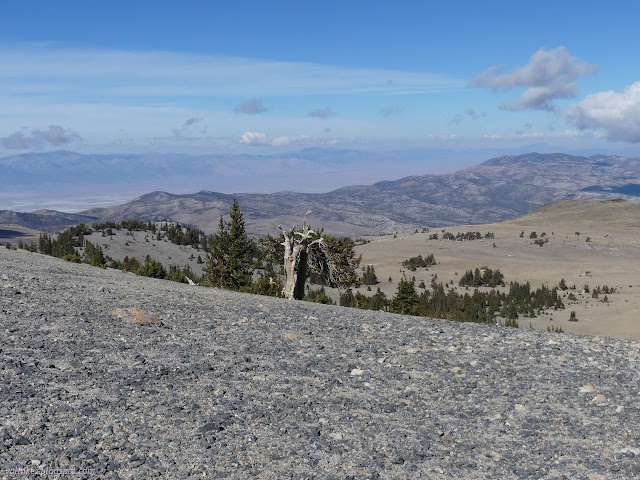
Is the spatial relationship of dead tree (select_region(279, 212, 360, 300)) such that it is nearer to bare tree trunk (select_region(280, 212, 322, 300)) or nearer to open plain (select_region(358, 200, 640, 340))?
bare tree trunk (select_region(280, 212, 322, 300))

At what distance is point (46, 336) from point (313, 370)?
604 cm

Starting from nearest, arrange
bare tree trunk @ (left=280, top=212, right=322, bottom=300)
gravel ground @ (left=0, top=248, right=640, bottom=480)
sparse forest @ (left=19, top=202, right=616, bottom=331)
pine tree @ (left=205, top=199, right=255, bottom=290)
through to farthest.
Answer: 1. gravel ground @ (left=0, top=248, right=640, bottom=480)
2. bare tree trunk @ (left=280, top=212, right=322, bottom=300)
3. sparse forest @ (left=19, top=202, right=616, bottom=331)
4. pine tree @ (left=205, top=199, right=255, bottom=290)

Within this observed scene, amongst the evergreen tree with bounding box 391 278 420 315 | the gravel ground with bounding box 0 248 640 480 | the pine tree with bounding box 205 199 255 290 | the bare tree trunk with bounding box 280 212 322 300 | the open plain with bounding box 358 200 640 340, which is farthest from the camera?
the open plain with bounding box 358 200 640 340

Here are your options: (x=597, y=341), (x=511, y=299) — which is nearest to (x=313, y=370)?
(x=597, y=341)

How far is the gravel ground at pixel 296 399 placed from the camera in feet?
22.2

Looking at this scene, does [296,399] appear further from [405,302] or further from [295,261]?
[405,302]

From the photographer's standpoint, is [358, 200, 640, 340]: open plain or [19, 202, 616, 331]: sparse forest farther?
[358, 200, 640, 340]: open plain

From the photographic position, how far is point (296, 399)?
8.94 meters

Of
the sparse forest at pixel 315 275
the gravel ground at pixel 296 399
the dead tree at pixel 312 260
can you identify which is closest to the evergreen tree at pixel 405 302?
Answer: the sparse forest at pixel 315 275

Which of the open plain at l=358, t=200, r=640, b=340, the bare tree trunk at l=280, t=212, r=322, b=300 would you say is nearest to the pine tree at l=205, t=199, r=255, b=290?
the bare tree trunk at l=280, t=212, r=322, b=300

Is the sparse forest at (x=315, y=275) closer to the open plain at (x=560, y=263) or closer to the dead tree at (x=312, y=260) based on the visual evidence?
the dead tree at (x=312, y=260)

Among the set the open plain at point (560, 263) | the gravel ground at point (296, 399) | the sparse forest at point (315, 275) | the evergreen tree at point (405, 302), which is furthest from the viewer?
the open plain at point (560, 263)

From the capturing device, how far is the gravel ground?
6.77 m

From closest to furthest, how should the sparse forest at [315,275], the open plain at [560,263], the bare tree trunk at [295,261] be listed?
the bare tree trunk at [295,261]
the sparse forest at [315,275]
the open plain at [560,263]
